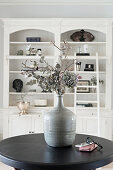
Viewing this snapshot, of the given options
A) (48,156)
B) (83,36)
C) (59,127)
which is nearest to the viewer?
(48,156)

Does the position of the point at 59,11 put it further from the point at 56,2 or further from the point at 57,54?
the point at 57,54

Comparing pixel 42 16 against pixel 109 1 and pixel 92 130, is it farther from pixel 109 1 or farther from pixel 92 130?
pixel 92 130

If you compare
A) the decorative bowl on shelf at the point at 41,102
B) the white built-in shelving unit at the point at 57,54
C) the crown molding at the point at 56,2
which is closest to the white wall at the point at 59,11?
the crown molding at the point at 56,2

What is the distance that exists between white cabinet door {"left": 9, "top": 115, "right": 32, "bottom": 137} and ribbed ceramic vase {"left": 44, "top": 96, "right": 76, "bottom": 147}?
8.41 feet

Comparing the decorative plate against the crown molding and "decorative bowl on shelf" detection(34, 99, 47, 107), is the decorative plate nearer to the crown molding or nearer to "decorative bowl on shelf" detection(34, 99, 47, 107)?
the crown molding

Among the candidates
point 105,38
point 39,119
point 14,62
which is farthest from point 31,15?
point 39,119

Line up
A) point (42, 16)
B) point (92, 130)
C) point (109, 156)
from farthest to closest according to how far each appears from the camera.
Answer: point (42, 16)
point (92, 130)
point (109, 156)

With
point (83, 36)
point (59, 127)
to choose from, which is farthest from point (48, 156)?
point (83, 36)

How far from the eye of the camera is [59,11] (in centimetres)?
490

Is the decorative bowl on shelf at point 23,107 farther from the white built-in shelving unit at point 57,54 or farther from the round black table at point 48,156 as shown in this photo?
the round black table at point 48,156

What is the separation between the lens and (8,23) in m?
4.67

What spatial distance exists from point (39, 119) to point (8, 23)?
1.81 meters

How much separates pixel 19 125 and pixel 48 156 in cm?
286

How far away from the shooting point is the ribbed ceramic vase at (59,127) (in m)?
1.98
